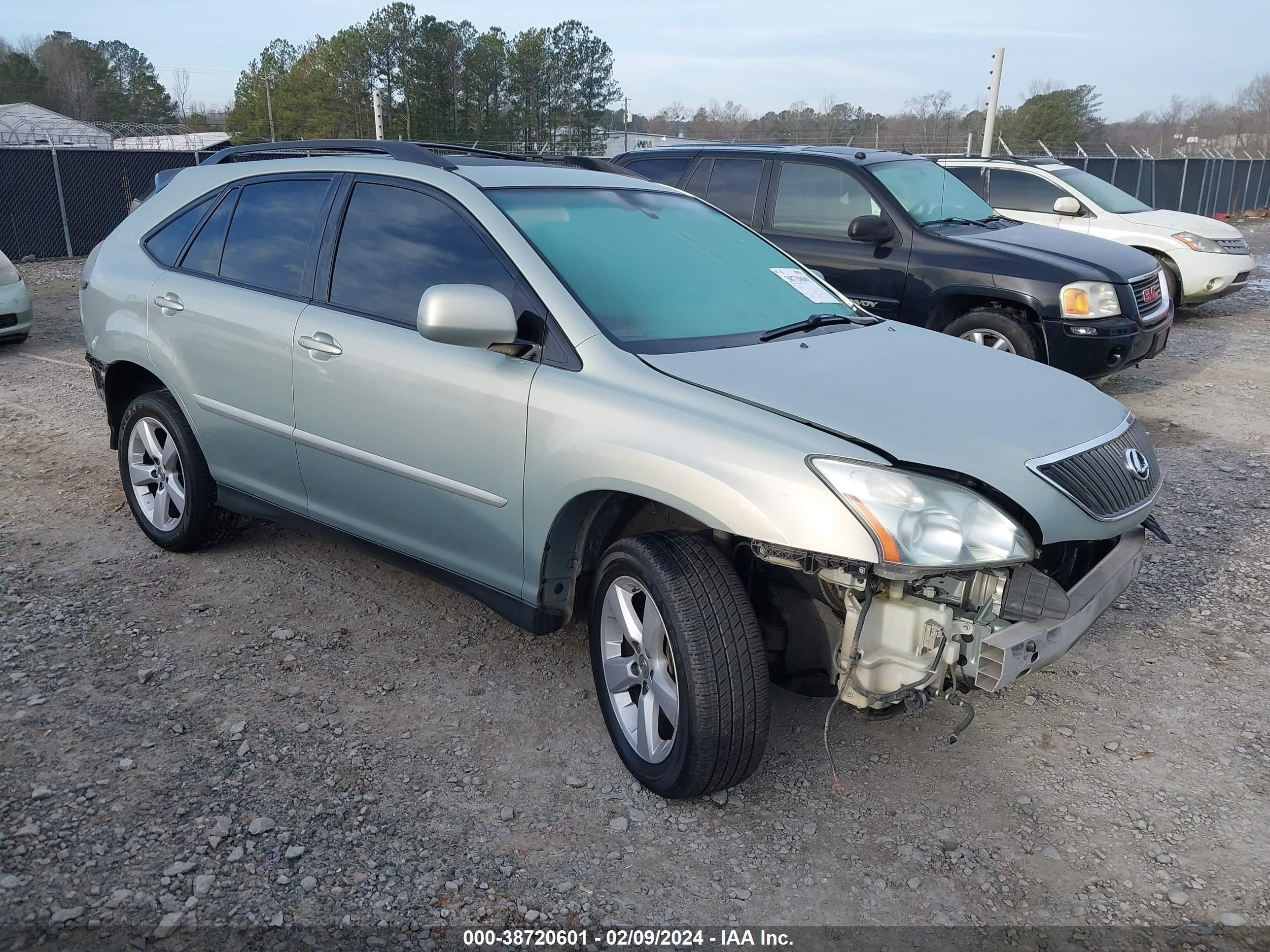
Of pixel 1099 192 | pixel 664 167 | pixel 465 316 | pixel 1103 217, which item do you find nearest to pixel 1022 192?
pixel 1103 217

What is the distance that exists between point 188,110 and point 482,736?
72.6 meters

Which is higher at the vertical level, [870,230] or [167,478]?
[870,230]

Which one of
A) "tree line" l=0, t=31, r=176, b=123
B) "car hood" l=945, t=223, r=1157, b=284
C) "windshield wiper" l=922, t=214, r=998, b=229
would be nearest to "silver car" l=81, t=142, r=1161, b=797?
"car hood" l=945, t=223, r=1157, b=284

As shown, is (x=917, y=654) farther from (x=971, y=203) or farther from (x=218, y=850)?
(x=971, y=203)

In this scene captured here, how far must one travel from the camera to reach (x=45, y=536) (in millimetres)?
4844

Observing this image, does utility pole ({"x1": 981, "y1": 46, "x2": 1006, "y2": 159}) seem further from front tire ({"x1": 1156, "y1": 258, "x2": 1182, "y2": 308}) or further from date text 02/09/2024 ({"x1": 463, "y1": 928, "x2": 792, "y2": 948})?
date text 02/09/2024 ({"x1": 463, "y1": 928, "x2": 792, "y2": 948})

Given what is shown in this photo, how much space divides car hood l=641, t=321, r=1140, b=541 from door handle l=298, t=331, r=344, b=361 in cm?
125

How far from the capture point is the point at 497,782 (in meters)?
3.04

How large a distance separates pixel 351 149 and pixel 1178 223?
1030cm

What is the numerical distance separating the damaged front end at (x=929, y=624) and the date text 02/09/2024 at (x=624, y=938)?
0.67m

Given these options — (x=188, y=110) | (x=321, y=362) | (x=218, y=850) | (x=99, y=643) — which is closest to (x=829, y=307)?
(x=321, y=362)

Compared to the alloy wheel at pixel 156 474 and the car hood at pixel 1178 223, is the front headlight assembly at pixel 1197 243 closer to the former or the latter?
the car hood at pixel 1178 223

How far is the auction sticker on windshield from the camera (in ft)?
12.8

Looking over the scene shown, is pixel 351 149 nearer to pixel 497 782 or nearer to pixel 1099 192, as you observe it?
pixel 497 782
